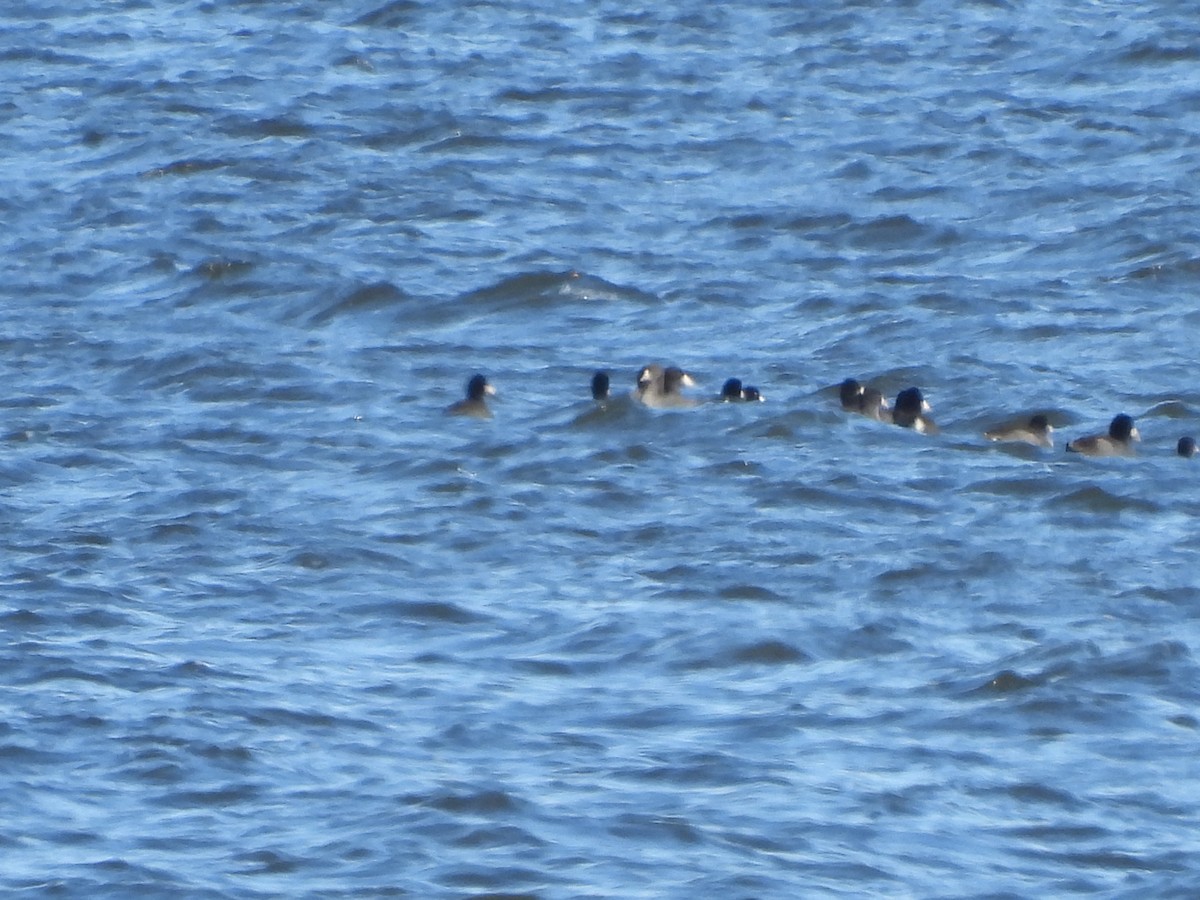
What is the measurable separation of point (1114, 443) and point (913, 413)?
1230mm

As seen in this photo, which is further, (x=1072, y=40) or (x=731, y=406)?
(x=1072, y=40)

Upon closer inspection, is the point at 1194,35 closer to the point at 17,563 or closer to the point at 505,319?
the point at 505,319

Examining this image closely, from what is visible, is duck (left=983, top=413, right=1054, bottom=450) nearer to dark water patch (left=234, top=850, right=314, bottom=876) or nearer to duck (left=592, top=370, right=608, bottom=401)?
duck (left=592, top=370, right=608, bottom=401)

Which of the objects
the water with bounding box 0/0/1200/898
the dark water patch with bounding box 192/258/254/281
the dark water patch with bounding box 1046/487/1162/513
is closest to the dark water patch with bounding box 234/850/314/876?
the water with bounding box 0/0/1200/898

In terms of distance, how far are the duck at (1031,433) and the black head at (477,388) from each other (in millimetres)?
2911

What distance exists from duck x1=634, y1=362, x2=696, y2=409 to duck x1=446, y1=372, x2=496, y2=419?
2.92 feet

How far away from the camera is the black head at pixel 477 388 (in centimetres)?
1597

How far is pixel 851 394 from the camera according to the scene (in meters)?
16.0

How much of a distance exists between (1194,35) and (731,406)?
11790 mm

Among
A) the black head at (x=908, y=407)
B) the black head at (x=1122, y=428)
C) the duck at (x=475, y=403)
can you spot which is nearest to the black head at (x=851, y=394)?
the black head at (x=908, y=407)

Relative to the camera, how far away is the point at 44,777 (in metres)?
10.2

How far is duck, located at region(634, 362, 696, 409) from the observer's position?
1576 centimetres

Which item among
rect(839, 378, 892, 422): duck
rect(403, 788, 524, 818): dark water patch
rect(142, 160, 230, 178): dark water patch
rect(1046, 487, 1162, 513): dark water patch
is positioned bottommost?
rect(403, 788, 524, 818): dark water patch

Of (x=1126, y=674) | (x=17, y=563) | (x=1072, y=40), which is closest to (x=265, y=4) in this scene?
(x=1072, y=40)
